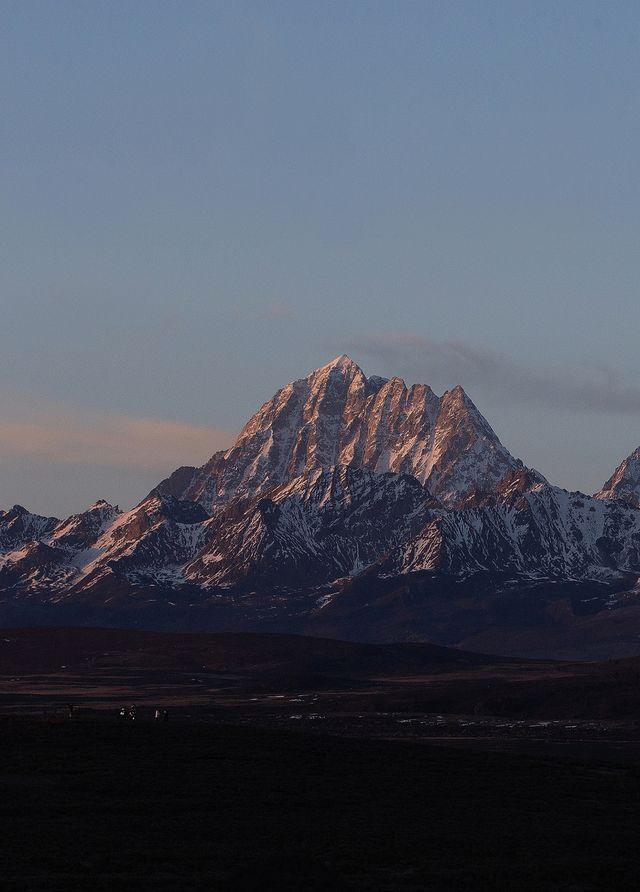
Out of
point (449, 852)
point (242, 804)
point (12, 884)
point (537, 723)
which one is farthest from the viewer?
point (537, 723)

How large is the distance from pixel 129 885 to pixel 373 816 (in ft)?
70.4

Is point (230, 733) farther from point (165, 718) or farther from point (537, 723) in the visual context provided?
point (537, 723)

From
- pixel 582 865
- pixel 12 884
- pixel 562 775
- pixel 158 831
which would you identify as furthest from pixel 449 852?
pixel 562 775

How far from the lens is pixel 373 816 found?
7694cm

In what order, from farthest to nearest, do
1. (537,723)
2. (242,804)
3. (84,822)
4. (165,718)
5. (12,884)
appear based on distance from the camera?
(537,723)
(165,718)
(242,804)
(84,822)
(12,884)

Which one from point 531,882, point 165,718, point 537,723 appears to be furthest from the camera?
point 537,723

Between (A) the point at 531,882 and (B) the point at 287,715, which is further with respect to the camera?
(B) the point at 287,715

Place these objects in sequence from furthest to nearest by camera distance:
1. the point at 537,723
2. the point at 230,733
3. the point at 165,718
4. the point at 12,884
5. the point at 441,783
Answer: the point at 537,723, the point at 165,718, the point at 230,733, the point at 441,783, the point at 12,884

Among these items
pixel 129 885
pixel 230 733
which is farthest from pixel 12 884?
pixel 230 733

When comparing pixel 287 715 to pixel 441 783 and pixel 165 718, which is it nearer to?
pixel 165 718

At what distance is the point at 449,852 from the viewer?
6719 centimetres

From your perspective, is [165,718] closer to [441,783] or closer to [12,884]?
[441,783]

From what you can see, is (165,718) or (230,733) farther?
(165,718)

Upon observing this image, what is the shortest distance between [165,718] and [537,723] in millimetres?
78764
